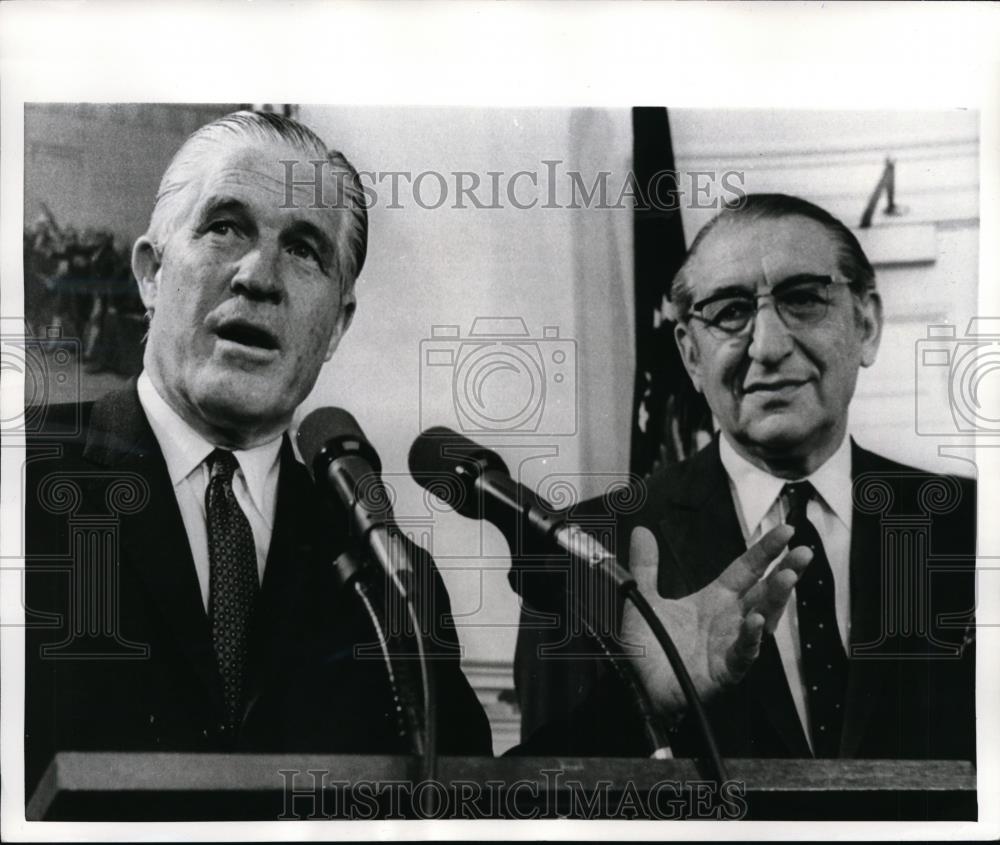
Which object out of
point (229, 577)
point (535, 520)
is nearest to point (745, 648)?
point (535, 520)

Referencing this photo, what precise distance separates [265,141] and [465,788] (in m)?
1.70

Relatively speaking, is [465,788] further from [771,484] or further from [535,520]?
[771,484]

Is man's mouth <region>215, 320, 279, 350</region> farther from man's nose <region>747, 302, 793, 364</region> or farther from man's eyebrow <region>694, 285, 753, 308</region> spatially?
man's nose <region>747, 302, 793, 364</region>

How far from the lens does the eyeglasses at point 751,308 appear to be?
3039 millimetres

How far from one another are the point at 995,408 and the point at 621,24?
1374 mm

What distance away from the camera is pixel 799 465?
310 centimetres

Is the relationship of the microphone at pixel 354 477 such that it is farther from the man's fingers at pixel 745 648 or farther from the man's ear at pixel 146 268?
the man's fingers at pixel 745 648

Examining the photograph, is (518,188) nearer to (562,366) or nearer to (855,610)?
(562,366)

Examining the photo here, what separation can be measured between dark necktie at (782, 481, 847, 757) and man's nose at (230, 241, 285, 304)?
1.51m

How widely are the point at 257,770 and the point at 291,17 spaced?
1.88 meters

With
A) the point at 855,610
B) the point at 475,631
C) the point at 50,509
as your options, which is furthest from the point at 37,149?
the point at 855,610

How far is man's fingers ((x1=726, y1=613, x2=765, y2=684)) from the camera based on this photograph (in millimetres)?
3033

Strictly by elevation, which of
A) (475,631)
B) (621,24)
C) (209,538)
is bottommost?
(475,631)

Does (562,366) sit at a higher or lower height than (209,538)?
higher
